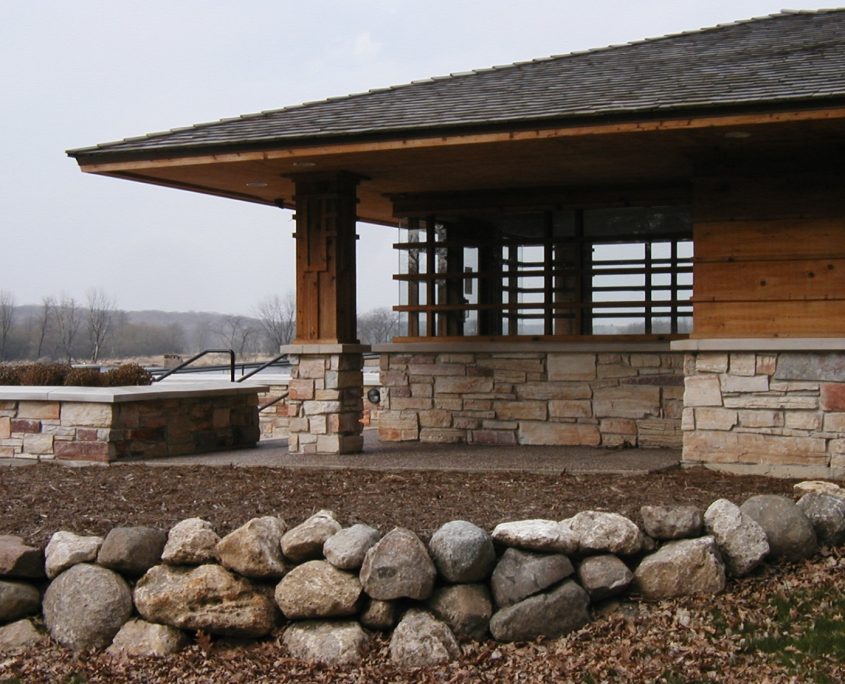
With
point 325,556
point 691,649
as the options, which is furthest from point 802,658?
point 325,556

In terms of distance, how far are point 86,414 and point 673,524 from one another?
21.7ft

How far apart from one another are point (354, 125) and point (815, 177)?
4.01 metres

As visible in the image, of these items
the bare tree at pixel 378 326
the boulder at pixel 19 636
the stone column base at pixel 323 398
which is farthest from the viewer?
the bare tree at pixel 378 326

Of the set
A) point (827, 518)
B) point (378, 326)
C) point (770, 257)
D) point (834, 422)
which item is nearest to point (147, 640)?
point (827, 518)

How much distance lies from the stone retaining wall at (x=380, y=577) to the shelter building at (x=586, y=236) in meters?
3.17

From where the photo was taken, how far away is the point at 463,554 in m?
6.27

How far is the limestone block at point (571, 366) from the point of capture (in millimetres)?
12008

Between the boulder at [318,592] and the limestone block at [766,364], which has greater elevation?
the limestone block at [766,364]

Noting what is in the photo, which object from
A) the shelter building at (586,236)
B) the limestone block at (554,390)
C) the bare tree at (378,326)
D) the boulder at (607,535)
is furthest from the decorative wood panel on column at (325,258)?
the bare tree at (378,326)

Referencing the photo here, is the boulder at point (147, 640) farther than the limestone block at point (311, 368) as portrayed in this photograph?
No

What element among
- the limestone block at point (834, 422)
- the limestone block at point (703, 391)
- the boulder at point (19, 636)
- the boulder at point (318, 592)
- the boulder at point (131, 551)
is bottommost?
the boulder at point (19, 636)

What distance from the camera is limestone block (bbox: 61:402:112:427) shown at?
36.1ft

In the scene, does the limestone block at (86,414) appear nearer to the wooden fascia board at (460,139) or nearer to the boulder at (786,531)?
the wooden fascia board at (460,139)

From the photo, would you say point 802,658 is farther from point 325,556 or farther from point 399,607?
point 325,556
